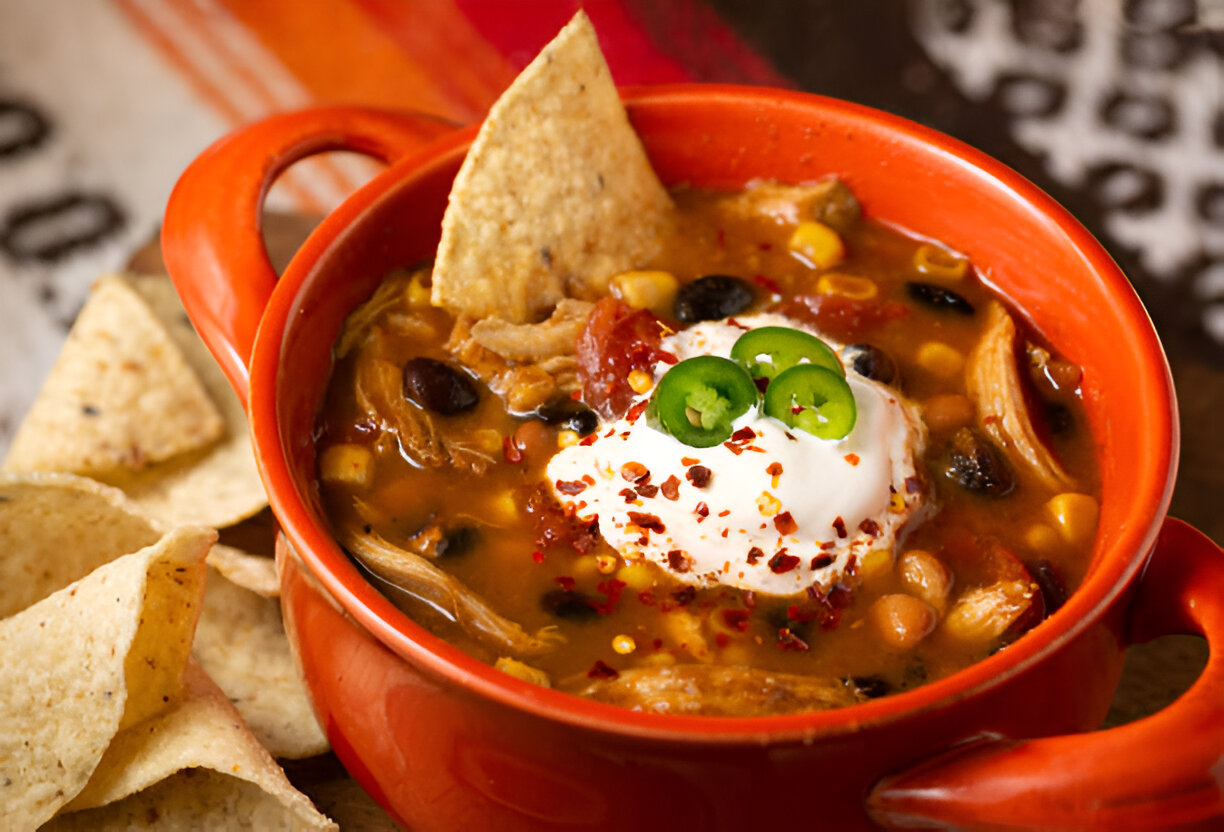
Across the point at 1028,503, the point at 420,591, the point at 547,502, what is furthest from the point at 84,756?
the point at 1028,503

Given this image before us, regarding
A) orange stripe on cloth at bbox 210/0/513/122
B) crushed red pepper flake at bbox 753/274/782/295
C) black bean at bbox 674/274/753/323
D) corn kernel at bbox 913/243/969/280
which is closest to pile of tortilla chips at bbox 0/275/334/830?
black bean at bbox 674/274/753/323

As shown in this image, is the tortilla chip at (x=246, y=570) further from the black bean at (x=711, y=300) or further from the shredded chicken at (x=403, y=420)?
the black bean at (x=711, y=300)

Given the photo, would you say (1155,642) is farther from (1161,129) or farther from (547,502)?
(1161,129)

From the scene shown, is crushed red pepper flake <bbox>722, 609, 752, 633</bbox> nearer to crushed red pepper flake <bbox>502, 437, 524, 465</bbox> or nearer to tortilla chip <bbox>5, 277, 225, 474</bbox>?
crushed red pepper flake <bbox>502, 437, 524, 465</bbox>

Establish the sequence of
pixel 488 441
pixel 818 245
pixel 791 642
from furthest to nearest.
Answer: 1. pixel 818 245
2. pixel 488 441
3. pixel 791 642

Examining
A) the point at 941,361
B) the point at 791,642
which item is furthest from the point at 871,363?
the point at 791,642

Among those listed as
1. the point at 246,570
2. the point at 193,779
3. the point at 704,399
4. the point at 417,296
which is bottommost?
the point at 193,779

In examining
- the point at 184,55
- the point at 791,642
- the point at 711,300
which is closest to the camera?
the point at 791,642

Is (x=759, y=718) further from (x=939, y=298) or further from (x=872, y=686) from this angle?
(x=939, y=298)
